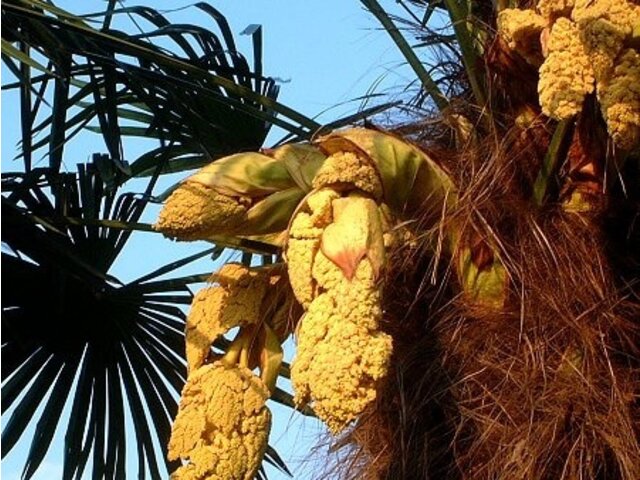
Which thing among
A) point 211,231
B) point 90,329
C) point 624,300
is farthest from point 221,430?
point 90,329

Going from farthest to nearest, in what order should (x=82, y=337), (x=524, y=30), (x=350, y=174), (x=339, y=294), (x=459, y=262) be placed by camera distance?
(x=82, y=337)
(x=459, y=262)
(x=524, y=30)
(x=350, y=174)
(x=339, y=294)

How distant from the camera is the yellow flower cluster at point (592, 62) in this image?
2.59 m

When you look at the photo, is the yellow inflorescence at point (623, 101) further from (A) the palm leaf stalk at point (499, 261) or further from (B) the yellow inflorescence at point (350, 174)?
(B) the yellow inflorescence at point (350, 174)

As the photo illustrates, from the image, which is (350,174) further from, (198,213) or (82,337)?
(82,337)

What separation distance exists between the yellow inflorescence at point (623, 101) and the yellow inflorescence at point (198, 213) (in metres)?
0.70

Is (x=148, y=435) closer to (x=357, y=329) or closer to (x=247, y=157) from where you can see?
(x=247, y=157)

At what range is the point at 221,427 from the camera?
276 centimetres

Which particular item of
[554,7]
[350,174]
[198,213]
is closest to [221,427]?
[198,213]

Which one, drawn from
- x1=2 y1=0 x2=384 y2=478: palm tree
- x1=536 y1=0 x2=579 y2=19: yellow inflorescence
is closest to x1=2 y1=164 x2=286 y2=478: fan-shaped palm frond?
x1=2 y1=0 x2=384 y2=478: palm tree

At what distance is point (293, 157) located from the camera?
2891 millimetres

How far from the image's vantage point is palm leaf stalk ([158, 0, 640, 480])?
2.64m

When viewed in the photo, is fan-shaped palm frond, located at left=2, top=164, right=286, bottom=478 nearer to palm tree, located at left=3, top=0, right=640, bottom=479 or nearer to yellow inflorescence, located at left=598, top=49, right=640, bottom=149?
palm tree, located at left=3, top=0, right=640, bottom=479

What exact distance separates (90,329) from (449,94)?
1.28 meters

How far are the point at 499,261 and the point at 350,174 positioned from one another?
15.7 inches
